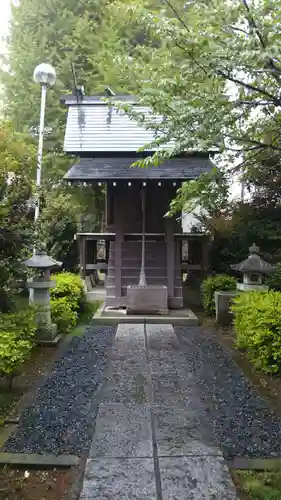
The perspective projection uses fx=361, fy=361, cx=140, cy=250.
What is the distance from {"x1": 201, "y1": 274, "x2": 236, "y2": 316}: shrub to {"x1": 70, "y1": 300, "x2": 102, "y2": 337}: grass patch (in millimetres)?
2740

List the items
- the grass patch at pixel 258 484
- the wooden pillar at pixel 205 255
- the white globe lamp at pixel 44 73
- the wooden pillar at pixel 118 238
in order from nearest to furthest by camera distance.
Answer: the grass patch at pixel 258 484 < the white globe lamp at pixel 44 73 < the wooden pillar at pixel 118 238 < the wooden pillar at pixel 205 255

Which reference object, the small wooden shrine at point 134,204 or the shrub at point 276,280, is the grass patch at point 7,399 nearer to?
the small wooden shrine at point 134,204

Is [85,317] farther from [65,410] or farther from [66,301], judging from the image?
[65,410]

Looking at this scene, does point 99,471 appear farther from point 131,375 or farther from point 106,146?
point 106,146

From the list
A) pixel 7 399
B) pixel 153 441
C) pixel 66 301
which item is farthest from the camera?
pixel 66 301

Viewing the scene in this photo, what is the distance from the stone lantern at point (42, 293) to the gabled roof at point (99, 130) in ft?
13.1

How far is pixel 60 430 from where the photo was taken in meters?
3.18

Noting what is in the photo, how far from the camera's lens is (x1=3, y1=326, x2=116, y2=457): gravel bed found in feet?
9.66

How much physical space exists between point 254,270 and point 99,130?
5.91m

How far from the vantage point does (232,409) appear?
3635mm

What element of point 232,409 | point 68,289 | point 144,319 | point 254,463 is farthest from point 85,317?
point 254,463

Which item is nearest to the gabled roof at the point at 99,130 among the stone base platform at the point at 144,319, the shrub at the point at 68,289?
the shrub at the point at 68,289

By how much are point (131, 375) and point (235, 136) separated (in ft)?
10.2

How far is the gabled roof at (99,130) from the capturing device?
9.22 m
